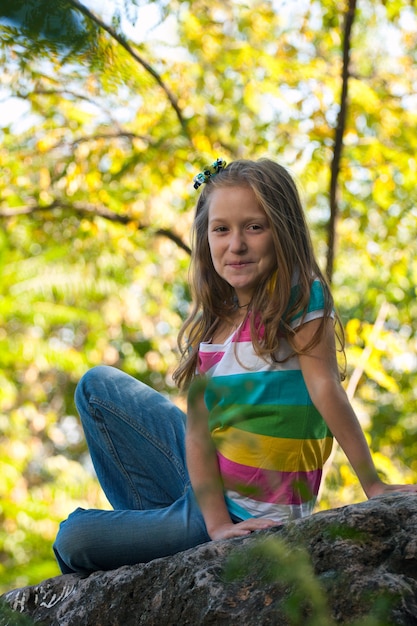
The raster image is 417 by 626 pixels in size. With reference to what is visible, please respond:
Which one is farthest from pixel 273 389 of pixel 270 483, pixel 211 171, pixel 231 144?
pixel 231 144

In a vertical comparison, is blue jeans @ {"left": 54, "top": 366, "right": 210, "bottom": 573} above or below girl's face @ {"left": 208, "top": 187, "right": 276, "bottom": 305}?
below

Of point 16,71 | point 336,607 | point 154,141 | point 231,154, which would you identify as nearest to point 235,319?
point 336,607

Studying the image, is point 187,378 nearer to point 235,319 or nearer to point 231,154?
point 235,319

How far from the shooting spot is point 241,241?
212cm

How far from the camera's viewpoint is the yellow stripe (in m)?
1.95

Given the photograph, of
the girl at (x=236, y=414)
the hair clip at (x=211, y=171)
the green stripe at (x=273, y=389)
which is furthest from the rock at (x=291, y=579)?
the hair clip at (x=211, y=171)

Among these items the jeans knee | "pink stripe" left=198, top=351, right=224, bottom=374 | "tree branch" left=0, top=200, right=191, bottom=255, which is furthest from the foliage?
the jeans knee

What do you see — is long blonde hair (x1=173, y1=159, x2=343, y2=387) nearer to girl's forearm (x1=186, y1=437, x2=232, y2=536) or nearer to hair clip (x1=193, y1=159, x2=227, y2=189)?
hair clip (x1=193, y1=159, x2=227, y2=189)

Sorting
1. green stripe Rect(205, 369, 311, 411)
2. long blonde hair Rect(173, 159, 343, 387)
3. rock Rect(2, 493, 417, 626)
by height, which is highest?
long blonde hair Rect(173, 159, 343, 387)

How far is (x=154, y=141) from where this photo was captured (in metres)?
5.06

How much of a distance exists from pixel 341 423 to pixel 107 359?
919 cm

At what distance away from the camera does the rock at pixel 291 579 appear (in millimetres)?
1391

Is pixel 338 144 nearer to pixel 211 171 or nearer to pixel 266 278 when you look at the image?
pixel 211 171

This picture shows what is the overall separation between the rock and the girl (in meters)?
0.16
